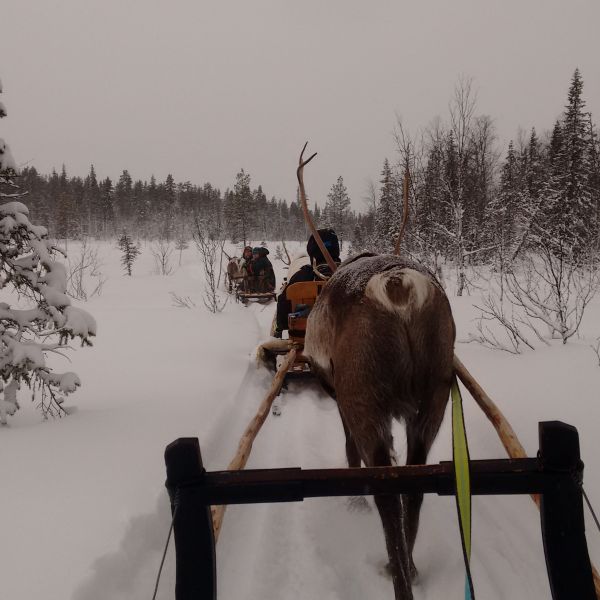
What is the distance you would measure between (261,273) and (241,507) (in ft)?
38.7

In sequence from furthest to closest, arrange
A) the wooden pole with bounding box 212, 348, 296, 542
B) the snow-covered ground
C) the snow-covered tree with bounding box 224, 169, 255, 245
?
the snow-covered tree with bounding box 224, 169, 255, 245, the snow-covered ground, the wooden pole with bounding box 212, 348, 296, 542

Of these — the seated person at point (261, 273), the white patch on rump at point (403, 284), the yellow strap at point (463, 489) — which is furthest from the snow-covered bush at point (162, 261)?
the yellow strap at point (463, 489)

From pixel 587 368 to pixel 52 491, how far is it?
4.83m

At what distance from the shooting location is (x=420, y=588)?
7.08 feet

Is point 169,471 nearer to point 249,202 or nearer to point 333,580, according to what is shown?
point 333,580

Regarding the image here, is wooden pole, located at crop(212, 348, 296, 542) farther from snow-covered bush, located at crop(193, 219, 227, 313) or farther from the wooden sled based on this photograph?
snow-covered bush, located at crop(193, 219, 227, 313)

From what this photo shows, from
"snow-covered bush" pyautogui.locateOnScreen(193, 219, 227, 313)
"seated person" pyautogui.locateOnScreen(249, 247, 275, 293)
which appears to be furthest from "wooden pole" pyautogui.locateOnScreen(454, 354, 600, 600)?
"seated person" pyautogui.locateOnScreen(249, 247, 275, 293)

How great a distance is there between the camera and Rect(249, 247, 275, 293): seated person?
1420 cm

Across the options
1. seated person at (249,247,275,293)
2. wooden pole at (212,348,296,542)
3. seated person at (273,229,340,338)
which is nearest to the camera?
wooden pole at (212,348,296,542)

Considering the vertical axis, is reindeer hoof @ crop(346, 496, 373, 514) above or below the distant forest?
below

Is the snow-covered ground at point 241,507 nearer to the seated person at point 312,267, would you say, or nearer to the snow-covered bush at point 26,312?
the snow-covered bush at point 26,312

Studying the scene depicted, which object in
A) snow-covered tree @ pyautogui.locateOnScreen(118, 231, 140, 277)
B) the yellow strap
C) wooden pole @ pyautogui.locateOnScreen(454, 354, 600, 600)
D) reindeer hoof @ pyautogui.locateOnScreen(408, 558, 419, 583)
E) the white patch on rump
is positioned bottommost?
reindeer hoof @ pyautogui.locateOnScreen(408, 558, 419, 583)

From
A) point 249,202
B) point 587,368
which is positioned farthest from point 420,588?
point 249,202

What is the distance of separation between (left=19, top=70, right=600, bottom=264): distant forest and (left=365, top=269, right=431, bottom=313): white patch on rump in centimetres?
321
